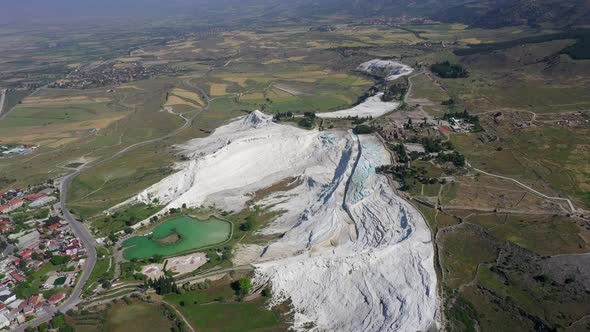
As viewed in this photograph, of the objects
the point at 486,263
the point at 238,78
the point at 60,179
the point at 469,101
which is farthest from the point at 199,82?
the point at 486,263

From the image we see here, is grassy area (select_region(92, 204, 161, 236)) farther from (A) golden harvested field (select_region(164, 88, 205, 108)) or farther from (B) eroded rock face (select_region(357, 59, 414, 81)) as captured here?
(B) eroded rock face (select_region(357, 59, 414, 81))

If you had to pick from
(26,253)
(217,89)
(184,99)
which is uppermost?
(217,89)

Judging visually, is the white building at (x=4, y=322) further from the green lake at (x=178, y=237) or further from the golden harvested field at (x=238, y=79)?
the golden harvested field at (x=238, y=79)

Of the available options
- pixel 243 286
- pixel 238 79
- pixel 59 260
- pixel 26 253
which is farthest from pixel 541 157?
pixel 238 79

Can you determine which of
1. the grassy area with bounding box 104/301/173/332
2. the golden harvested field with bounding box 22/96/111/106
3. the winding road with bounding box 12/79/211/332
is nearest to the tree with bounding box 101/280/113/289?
the winding road with bounding box 12/79/211/332

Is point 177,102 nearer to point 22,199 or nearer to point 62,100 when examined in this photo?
point 62,100

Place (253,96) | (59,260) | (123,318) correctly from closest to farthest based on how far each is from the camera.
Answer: (123,318) < (59,260) < (253,96)

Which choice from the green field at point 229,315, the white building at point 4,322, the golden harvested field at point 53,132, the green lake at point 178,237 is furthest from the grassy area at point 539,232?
the golden harvested field at point 53,132
